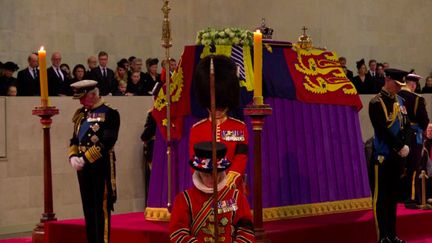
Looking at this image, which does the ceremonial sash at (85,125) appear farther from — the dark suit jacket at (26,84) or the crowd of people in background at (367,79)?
the crowd of people in background at (367,79)

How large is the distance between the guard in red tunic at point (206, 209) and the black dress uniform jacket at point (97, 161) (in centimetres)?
239

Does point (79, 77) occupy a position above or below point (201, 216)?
above

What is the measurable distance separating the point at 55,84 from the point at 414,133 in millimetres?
5701

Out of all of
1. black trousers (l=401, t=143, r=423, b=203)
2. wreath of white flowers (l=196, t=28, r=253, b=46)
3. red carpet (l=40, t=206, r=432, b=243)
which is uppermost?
wreath of white flowers (l=196, t=28, r=253, b=46)

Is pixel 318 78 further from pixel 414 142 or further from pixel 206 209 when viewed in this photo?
pixel 206 209

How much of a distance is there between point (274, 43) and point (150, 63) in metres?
5.96

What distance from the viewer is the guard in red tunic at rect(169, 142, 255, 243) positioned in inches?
247

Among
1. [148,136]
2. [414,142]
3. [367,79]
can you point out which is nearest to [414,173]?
[414,142]

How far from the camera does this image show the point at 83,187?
8750mm

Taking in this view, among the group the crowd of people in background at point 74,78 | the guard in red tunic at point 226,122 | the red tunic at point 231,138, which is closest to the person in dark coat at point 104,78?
the crowd of people in background at point 74,78

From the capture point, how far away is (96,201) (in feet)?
28.7

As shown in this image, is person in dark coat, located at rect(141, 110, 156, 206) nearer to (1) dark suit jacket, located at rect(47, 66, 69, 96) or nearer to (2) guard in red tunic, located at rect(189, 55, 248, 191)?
(1) dark suit jacket, located at rect(47, 66, 69, 96)

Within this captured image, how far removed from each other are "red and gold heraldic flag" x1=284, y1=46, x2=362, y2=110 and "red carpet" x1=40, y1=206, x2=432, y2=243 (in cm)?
123

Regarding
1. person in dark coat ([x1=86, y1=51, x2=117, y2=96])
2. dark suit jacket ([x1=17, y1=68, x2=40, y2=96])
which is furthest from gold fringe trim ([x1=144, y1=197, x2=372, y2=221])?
person in dark coat ([x1=86, y1=51, x2=117, y2=96])
